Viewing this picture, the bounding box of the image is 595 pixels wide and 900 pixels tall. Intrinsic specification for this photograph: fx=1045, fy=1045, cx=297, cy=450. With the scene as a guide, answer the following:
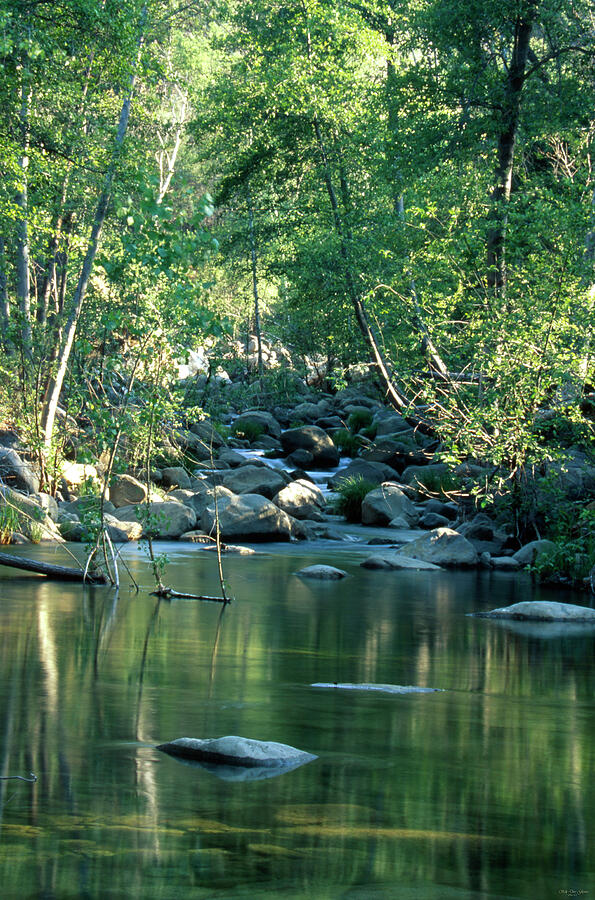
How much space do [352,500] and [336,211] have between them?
24.1ft

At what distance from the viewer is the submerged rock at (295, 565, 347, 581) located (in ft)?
43.4

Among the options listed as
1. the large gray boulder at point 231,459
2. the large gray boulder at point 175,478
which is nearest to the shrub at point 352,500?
the large gray boulder at point 175,478

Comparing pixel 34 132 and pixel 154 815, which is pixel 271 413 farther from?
pixel 154 815

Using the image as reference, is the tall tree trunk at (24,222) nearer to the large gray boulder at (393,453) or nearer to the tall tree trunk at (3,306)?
the tall tree trunk at (3,306)

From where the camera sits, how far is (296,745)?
5594 millimetres

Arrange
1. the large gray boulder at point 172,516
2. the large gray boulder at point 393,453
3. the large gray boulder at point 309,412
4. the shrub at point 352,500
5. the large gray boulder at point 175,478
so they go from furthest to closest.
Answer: the large gray boulder at point 309,412
the large gray boulder at point 393,453
the large gray boulder at point 175,478
the shrub at point 352,500
the large gray boulder at point 172,516

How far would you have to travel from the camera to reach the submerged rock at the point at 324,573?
13234mm

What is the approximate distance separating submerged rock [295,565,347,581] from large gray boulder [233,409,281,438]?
53.4ft

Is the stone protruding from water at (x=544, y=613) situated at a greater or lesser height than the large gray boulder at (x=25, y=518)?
lesser

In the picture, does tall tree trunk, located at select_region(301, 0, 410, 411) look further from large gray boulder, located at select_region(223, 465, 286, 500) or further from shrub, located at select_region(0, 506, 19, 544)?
shrub, located at select_region(0, 506, 19, 544)

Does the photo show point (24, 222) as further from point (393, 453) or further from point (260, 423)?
point (260, 423)

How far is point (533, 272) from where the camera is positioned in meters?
14.5

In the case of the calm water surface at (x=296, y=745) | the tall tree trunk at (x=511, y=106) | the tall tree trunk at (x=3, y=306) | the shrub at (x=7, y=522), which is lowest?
the calm water surface at (x=296, y=745)

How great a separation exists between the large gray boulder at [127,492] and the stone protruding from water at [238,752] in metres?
13.1
